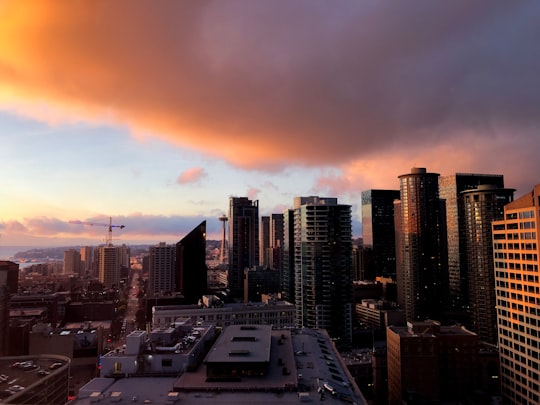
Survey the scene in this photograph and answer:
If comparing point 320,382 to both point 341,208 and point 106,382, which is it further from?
point 341,208

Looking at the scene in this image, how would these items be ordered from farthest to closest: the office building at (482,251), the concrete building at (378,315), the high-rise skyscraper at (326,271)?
the concrete building at (378,315), the office building at (482,251), the high-rise skyscraper at (326,271)

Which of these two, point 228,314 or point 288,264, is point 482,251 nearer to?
point 288,264

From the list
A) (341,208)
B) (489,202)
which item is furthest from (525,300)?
(489,202)

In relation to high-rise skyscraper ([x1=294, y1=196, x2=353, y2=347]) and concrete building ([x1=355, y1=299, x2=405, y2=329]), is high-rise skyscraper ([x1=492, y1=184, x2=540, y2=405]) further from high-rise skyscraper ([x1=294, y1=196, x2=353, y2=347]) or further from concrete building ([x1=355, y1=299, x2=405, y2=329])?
concrete building ([x1=355, y1=299, x2=405, y2=329])

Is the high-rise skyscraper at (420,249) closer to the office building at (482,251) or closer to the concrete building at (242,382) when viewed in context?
the office building at (482,251)

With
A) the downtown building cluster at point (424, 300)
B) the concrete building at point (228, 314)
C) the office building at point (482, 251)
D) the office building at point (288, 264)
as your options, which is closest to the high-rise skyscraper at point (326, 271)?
the downtown building cluster at point (424, 300)

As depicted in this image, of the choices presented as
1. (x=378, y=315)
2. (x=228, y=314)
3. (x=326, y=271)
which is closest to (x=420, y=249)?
(x=378, y=315)
